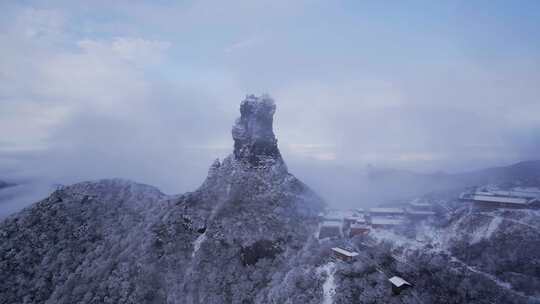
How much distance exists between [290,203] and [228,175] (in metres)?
18.4

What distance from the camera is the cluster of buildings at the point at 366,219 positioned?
6331 cm

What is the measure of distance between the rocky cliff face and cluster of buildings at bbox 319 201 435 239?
189 inches

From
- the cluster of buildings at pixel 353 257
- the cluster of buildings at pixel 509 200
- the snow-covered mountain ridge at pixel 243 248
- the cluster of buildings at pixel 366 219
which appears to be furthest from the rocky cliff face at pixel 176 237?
the cluster of buildings at pixel 509 200

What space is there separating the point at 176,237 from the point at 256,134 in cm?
3288

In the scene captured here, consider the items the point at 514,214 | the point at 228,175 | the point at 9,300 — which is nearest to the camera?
the point at 514,214

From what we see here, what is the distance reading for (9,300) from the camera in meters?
58.6

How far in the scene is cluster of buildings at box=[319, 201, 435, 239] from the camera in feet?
208

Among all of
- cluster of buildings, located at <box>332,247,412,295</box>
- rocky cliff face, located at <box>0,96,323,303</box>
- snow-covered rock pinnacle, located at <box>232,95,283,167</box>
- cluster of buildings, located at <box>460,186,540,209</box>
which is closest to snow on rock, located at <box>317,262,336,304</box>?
cluster of buildings, located at <box>332,247,412,295</box>

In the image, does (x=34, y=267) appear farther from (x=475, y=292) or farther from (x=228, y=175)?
(x=475, y=292)

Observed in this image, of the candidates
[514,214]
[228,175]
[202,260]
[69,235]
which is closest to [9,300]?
[69,235]

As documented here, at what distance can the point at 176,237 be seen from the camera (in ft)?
216

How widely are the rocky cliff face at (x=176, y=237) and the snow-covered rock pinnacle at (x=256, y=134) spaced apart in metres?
0.28

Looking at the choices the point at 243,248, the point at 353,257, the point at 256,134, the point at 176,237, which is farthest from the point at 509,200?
the point at 176,237

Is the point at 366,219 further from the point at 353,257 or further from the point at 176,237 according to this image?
the point at 176,237
